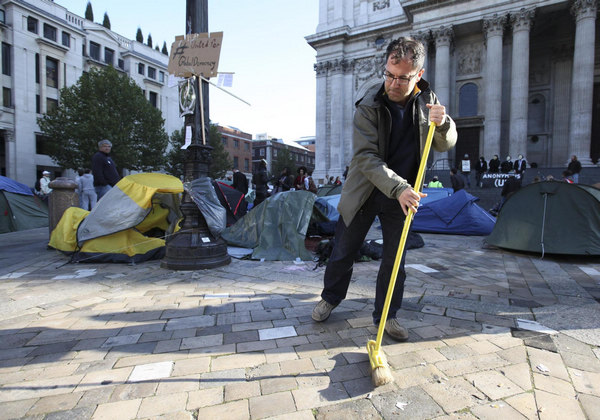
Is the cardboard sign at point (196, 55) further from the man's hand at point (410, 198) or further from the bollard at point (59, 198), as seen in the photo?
the man's hand at point (410, 198)

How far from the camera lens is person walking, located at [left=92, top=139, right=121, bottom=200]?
6.30 m

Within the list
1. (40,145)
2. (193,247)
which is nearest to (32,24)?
(40,145)

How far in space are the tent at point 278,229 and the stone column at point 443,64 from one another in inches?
675

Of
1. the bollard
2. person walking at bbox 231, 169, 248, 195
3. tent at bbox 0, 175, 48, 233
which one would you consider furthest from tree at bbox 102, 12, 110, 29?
the bollard

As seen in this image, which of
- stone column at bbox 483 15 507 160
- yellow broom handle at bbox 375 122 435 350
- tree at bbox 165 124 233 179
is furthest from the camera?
tree at bbox 165 124 233 179

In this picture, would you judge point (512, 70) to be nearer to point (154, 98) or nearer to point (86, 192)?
point (86, 192)

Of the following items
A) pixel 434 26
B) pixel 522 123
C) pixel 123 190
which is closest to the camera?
pixel 123 190

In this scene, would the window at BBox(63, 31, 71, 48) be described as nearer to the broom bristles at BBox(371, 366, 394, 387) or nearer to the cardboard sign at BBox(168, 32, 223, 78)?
the cardboard sign at BBox(168, 32, 223, 78)

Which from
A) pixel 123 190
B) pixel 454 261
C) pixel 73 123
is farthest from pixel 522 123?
pixel 73 123

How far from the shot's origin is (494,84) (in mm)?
18906

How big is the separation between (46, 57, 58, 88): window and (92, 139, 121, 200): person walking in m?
29.6

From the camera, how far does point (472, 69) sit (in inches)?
822

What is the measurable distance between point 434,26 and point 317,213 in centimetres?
2002

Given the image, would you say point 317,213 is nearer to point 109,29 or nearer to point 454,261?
point 454,261
